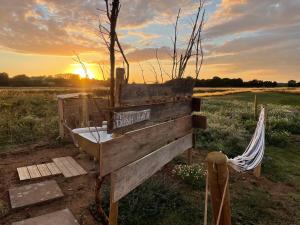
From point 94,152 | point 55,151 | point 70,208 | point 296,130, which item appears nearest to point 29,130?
point 55,151

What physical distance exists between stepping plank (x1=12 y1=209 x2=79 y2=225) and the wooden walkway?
1801mm

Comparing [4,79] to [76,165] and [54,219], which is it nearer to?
[76,165]

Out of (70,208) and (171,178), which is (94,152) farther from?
(171,178)

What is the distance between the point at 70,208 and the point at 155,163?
1.81 meters

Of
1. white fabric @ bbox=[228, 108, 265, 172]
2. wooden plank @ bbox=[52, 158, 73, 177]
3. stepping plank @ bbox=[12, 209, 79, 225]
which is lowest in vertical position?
stepping plank @ bbox=[12, 209, 79, 225]

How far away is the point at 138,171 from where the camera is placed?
400 centimetres

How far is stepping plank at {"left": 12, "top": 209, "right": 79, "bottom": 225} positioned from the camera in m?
4.27

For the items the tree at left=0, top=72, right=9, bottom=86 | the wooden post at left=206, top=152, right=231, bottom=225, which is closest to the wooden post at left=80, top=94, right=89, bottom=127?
the wooden post at left=206, top=152, right=231, bottom=225

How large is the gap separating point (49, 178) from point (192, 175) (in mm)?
3404

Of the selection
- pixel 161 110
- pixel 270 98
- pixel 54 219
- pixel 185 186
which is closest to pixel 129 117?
pixel 161 110

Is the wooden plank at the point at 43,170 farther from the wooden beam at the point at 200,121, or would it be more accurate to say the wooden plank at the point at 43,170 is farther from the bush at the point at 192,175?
the wooden beam at the point at 200,121

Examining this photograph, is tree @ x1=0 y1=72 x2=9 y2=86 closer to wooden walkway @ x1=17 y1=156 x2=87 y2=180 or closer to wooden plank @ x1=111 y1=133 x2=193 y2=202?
wooden walkway @ x1=17 y1=156 x2=87 y2=180

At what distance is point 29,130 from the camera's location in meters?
10.6

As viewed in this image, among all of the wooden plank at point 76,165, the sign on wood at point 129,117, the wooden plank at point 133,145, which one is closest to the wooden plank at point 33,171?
the wooden plank at point 76,165
